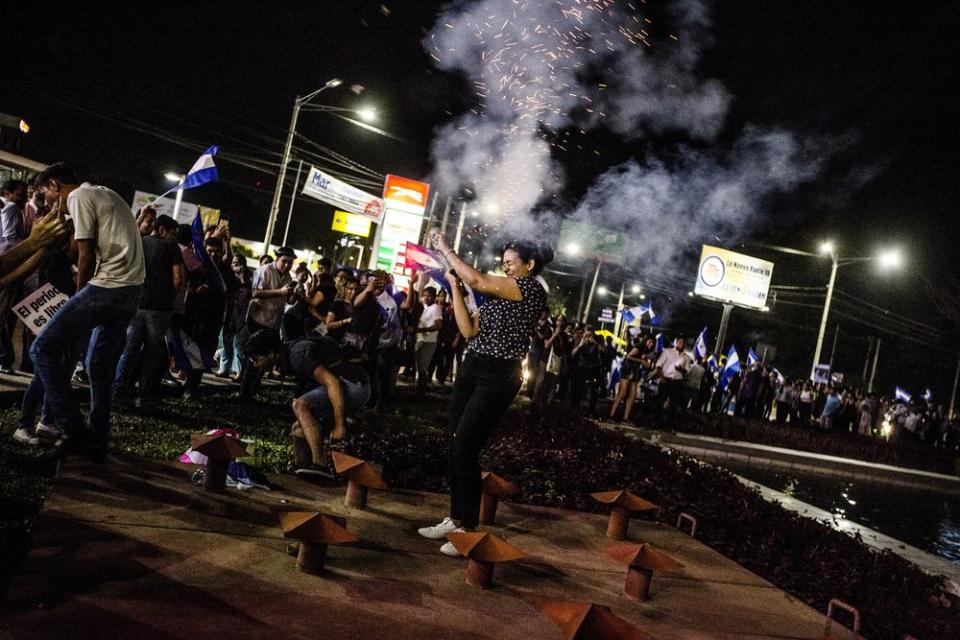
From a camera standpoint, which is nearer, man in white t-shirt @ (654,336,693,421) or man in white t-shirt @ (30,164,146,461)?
man in white t-shirt @ (30,164,146,461)

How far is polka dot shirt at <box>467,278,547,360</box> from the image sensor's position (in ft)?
13.9

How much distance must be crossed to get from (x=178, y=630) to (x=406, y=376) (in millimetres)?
13138

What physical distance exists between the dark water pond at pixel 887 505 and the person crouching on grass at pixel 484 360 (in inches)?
289

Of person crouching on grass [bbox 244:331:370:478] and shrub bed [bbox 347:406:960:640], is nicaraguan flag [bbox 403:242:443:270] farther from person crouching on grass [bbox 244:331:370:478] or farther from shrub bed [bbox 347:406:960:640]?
person crouching on grass [bbox 244:331:370:478]

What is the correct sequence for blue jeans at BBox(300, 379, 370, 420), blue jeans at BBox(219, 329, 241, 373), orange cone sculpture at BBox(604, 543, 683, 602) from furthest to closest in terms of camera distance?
blue jeans at BBox(219, 329, 241, 373)
blue jeans at BBox(300, 379, 370, 420)
orange cone sculpture at BBox(604, 543, 683, 602)

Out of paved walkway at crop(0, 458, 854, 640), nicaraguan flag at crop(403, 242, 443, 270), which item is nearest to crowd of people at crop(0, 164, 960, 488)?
nicaraguan flag at crop(403, 242, 443, 270)

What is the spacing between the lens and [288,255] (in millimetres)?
9641

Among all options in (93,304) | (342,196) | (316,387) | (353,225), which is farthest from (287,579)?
(353,225)

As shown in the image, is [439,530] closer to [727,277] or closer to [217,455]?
[217,455]

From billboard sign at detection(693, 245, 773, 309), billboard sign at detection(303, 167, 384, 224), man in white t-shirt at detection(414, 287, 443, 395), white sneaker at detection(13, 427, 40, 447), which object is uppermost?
billboard sign at detection(693, 245, 773, 309)

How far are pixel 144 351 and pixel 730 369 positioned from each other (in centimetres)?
1864

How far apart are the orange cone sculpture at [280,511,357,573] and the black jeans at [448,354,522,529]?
93 cm

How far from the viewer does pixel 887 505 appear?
12.1 m

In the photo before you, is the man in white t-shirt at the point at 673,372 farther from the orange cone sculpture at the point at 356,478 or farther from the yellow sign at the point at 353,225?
the yellow sign at the point at 353,225
